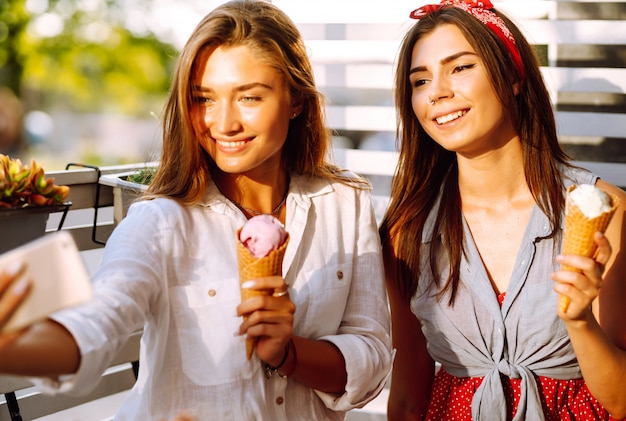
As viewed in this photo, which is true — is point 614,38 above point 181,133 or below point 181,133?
above

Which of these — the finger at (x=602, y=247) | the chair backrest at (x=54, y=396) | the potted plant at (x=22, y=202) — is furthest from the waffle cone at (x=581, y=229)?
the chair backrest at (x=54, y=396)

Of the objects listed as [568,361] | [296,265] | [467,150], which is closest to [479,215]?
[467,150]

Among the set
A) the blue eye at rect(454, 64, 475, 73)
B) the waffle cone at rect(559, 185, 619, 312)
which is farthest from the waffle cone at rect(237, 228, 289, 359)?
the blue eye at rect(454, 64, 475, 73)

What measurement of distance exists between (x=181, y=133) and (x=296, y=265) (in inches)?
17.8

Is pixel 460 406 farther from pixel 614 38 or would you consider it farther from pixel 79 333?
pixel 614 38

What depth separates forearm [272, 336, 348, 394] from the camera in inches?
74.9

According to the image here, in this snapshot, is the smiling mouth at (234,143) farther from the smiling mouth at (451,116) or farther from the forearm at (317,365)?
the smiling mouth at (451,116)

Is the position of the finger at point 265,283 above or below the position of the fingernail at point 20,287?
below

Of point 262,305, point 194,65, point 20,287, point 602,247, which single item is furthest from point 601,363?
point 20,287

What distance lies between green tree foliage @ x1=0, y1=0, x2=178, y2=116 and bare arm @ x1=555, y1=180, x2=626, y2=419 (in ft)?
56.7

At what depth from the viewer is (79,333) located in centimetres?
152

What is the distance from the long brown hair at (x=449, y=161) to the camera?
93.6 inches

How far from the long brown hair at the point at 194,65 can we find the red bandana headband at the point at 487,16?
0.55m

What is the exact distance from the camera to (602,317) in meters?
2.33
